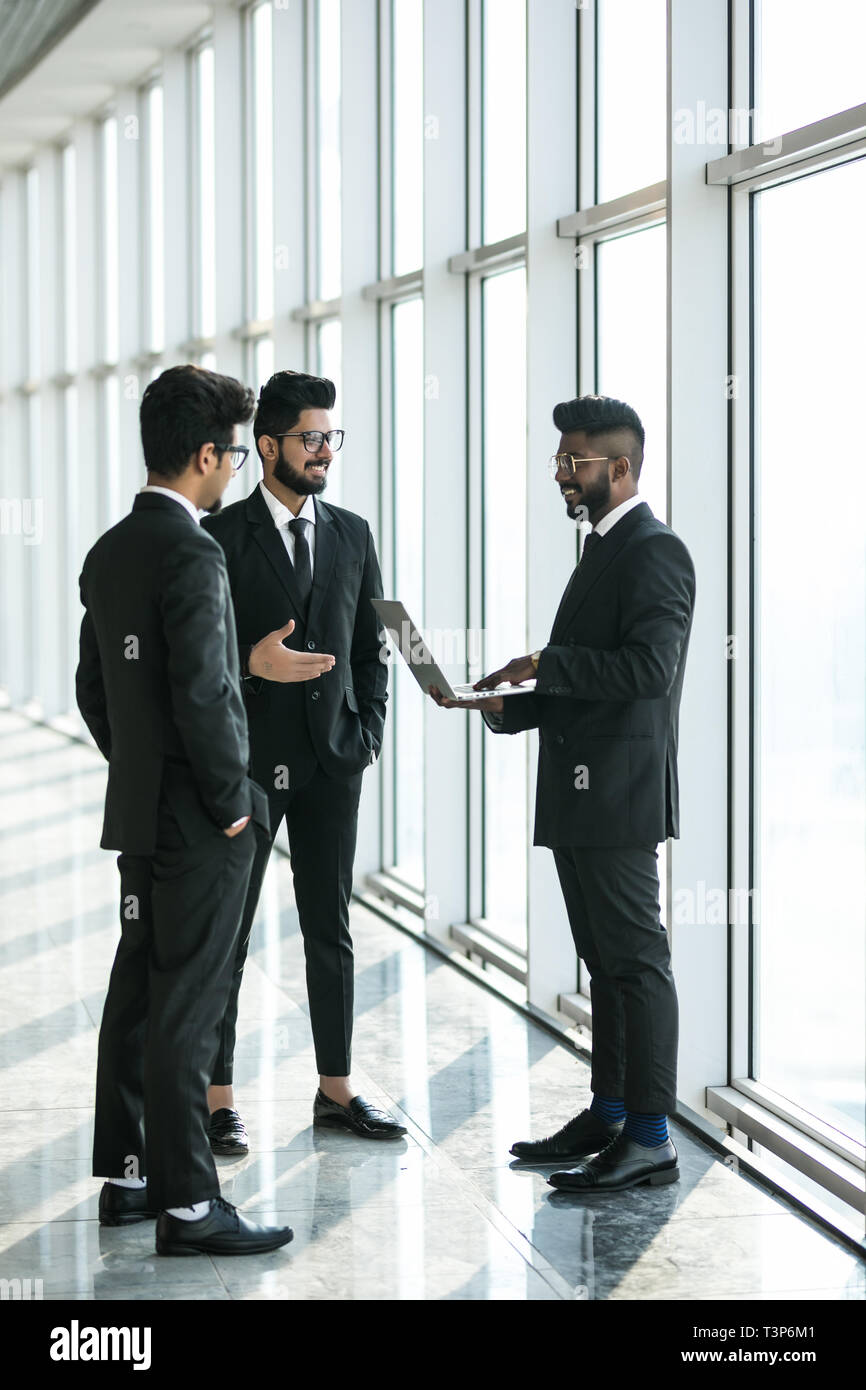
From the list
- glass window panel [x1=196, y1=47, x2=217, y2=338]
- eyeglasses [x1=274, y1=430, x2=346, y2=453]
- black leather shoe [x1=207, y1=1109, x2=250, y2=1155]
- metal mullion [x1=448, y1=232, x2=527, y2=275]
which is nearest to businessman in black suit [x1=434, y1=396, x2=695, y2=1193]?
eyeglasses [x1=274, y1=430, x2=346, y2=453]

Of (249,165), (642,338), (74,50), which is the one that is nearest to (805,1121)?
(642,338)

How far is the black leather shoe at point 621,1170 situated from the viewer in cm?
385

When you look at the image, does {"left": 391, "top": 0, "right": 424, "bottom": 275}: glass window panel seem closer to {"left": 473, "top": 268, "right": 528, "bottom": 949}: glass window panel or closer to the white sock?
{"left": 473, "top": 268, "right": 528, "bottom": 949}: glass window panel

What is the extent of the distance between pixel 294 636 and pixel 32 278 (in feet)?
43.1

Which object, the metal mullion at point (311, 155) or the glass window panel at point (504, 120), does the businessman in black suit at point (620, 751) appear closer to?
the glass window panel at point (504, 120)

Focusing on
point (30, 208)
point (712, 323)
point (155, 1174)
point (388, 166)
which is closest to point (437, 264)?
point (388, 166)

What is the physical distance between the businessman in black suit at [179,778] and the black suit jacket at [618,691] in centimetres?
75

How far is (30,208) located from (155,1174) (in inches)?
560

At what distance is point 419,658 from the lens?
379 centimetres

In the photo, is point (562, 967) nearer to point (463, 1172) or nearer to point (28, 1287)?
point (463, 1172)

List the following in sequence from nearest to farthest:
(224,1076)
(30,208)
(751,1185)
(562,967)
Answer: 1. (751,1185)
2. (224,1076)
3. (562,967)
4. (30,208)

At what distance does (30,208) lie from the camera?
52.4 ft

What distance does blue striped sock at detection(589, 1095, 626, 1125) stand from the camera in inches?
160

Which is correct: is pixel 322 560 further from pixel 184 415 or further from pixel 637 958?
pixel 637 958
